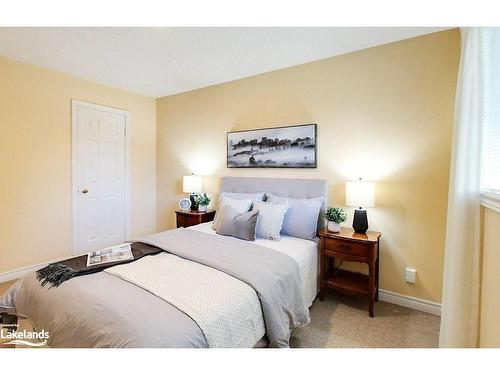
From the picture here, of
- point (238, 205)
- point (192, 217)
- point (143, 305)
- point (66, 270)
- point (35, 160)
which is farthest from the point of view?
point (192, 217)

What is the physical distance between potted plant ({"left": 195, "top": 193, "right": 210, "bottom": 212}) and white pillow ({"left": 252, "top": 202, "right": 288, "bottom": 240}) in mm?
1248

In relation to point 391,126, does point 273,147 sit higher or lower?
lower

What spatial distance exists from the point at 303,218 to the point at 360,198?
563 mm

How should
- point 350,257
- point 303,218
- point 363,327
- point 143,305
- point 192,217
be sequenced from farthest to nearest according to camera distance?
point 192,217
point 303,218
point 350,257
point 363,327
point 143,305

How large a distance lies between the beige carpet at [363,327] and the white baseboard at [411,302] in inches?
1.9

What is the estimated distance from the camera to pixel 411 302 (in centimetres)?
230

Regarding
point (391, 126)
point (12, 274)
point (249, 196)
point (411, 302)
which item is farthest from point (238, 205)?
point (12, 274)

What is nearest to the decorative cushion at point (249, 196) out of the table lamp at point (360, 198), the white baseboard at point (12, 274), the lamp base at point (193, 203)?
the lamp base at point (193, 203)

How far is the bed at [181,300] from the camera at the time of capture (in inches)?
43.3

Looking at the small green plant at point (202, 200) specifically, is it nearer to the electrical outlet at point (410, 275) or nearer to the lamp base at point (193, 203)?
the lamp base at point (193, 203)

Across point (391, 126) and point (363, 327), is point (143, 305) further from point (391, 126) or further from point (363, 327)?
point (391, 126)

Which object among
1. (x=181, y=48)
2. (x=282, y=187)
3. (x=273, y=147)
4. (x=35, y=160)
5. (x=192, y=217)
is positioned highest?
(x=181, y=48)
